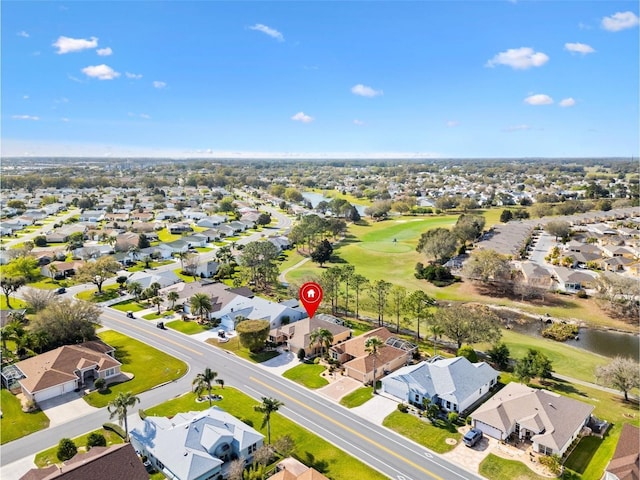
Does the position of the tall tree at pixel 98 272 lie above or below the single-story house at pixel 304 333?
above

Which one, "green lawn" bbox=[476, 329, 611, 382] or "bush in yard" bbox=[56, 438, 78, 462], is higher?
"bush in yard" bbox=[56, 438, 78, 462]

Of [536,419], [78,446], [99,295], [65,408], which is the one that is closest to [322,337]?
[536,419]

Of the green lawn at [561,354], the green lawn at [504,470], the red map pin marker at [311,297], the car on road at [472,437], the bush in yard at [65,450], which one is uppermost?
the red map pin marker at [311,297]

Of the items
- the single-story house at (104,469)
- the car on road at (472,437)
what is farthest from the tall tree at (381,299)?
the single-story house at (104,469)

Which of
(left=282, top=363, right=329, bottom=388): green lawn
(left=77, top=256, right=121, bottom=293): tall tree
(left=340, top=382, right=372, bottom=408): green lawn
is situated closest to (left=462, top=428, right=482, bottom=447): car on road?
(left=340, top=382, right=372, bottom=408): green lawn

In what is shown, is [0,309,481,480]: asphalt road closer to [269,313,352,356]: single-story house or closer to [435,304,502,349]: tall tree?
[269,313,352,356]: single-story house

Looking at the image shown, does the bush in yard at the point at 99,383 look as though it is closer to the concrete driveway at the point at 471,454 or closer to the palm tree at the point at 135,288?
the palm tree at the point at 135,288

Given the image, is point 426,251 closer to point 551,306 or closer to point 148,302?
point 551,306
